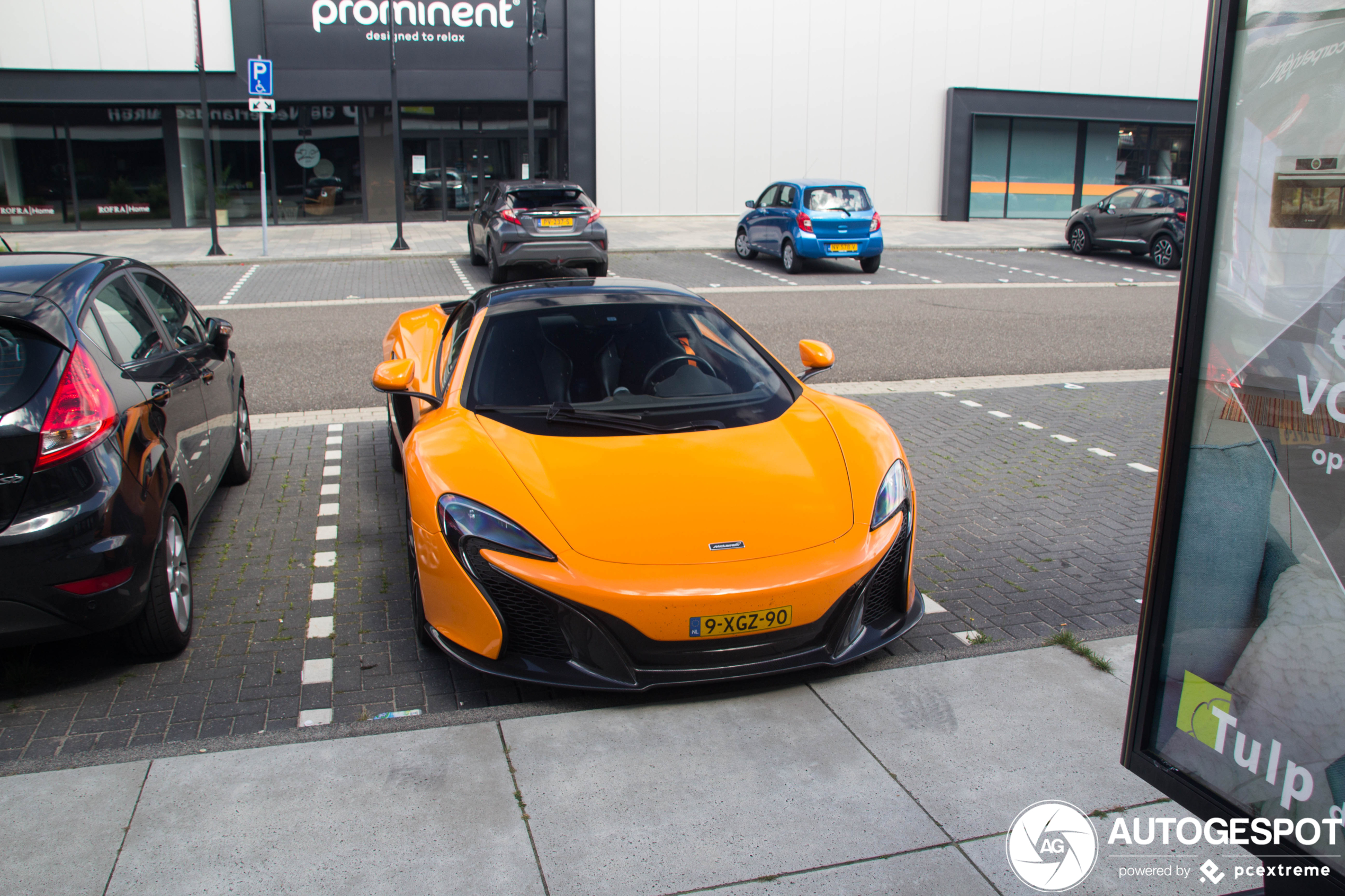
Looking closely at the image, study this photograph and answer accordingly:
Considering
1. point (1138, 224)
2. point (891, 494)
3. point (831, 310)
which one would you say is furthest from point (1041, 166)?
point (891, 494)

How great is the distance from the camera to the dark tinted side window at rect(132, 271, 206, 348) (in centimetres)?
509

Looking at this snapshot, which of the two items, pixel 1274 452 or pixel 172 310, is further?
pixel 172 310

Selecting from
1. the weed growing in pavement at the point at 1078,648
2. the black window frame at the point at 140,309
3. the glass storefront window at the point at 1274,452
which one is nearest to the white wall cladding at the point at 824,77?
the black window frame at the point at 140,309

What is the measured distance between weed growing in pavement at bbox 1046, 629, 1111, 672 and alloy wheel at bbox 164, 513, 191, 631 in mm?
3488

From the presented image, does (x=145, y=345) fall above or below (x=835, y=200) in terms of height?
below

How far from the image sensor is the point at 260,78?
62.4 ft

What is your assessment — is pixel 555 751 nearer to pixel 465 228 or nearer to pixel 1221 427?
pixel 1221 427

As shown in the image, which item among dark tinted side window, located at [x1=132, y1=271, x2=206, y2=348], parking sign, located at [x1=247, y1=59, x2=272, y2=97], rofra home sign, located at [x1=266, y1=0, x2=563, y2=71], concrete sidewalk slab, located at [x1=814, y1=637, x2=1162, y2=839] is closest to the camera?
concrete sidewalk slab, located at [x1=814, y1=637, x2=1162, y2=839]

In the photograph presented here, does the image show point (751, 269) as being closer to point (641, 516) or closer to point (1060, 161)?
point (641, 516)

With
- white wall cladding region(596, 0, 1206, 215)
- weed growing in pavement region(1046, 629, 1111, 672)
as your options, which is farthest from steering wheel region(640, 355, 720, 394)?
white wall cladding region(596, 0, 1206, 215)

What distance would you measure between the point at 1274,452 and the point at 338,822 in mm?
2584

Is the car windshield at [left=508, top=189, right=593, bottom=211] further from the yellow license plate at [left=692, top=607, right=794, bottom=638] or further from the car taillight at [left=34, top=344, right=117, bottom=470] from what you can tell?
the yellow license plate at [left=692, top=607, right=794, bottom=638]

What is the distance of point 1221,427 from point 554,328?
3324mm

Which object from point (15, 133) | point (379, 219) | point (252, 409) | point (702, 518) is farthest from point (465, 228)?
point (702, 518)
